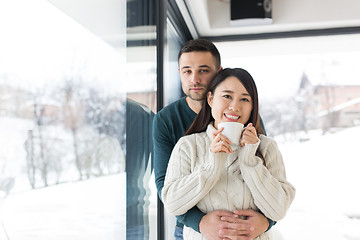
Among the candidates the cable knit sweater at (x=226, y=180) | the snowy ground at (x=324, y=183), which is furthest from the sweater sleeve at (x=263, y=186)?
the snowy ground at (x=324, y=183)

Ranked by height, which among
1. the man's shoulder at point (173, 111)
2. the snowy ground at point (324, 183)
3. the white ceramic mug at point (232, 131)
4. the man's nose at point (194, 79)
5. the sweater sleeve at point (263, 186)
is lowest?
the snowy ground at point (324, 183)

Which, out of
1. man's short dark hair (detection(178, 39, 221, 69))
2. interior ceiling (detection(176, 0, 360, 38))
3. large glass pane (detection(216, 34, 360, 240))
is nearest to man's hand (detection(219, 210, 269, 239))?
man's short dark hair (detection(178, 39, 221, 69))

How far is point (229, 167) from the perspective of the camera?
3.58 feet

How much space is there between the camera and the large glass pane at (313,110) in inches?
141

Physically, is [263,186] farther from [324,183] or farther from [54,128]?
[324,183]

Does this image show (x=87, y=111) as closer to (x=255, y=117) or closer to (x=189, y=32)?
(x=255, y=117)

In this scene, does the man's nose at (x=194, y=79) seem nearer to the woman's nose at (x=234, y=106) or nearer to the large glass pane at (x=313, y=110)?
the woman's nose at (x=234, y=106)

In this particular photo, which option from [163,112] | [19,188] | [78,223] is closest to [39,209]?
[19,188]

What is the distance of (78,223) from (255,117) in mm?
647

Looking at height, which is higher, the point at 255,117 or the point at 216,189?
the point at 255,117

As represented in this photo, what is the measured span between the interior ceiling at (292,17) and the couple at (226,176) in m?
2.10

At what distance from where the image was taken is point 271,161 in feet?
3.62

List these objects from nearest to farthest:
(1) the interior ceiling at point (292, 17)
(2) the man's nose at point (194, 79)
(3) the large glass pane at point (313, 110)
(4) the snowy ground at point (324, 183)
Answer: (2) the man's nose at point (194, 79), (1) the interior ceiling at point (292, 17), (4) the snowy ground at point (324, 183), (3) the large glass pane at point (313, 110)

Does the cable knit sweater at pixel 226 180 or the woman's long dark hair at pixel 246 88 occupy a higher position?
the woman's long dark hair at pixel 246 88
